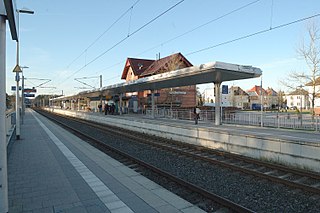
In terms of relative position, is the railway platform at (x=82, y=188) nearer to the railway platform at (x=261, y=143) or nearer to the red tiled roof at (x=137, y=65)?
the railway platform at (x=261, y=143)

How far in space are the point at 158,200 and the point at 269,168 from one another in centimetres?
441

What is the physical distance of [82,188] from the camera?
5430 mm

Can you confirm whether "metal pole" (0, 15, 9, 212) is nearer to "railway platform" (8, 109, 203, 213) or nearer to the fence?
"railway platform" (8, 109, 203, 213)

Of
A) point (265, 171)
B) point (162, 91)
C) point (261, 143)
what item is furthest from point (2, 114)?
point (162, 91)

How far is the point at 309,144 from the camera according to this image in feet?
24.7

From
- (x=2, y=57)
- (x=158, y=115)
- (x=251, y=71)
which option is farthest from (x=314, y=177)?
(x=158, y=115)

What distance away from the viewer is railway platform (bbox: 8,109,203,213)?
4.47m

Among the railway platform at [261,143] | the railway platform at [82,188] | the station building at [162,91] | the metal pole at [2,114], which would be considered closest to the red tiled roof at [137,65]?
the station building at [162,91]

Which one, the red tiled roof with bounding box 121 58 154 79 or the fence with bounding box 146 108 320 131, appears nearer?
the fence with bounding box 146 108 320 131

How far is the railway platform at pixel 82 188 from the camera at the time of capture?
176 inches

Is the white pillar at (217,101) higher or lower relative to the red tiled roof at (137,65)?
lower

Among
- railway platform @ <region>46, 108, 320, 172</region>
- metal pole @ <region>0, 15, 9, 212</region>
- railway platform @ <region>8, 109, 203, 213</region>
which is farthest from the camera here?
railway platform @ <region>46, 108, 320, 172</region>

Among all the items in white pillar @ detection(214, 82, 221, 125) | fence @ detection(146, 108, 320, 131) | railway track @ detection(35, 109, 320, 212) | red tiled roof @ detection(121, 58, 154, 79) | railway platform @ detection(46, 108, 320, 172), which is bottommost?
railway track @ detection(35, 109, 320, 212)

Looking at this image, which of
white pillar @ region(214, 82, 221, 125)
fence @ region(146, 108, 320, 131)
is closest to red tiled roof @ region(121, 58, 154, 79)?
fence @ region(146, 108, 320, 131)
